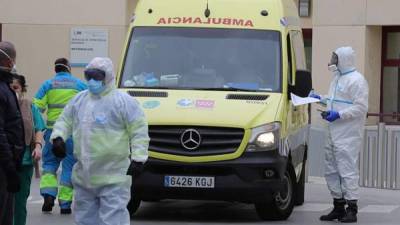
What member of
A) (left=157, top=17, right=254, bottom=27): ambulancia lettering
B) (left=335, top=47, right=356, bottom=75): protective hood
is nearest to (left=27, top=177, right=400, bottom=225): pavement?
(left=335, top=47, right=356, bottom=75): protective hood

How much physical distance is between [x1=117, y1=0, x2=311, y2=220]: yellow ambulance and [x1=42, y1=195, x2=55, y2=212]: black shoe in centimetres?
98

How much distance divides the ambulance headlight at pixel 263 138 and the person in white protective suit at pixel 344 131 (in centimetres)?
93

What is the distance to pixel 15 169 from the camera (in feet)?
25.4

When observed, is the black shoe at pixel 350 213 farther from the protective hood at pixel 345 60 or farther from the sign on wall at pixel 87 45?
the sign on wall at pixel 87 45

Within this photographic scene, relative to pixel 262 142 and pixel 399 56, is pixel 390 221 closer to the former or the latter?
pixel 262 142

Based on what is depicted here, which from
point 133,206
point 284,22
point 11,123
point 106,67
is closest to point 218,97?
point 284,22

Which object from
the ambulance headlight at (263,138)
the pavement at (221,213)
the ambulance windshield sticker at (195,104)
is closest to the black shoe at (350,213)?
the pavement at (221,213)

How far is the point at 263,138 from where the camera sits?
408 inches

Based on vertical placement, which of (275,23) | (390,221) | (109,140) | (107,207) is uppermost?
(275,23)

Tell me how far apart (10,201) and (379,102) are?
1318 cm

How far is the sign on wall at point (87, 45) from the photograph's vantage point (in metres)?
21.1

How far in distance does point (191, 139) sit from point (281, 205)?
59.6 inches

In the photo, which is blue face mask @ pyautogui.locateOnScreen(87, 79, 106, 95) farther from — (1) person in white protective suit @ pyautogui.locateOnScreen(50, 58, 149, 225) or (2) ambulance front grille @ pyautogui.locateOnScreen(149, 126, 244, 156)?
(2) ambulance front grille @ pyautogui.locateOnScreen(149, 126, 244, 156)

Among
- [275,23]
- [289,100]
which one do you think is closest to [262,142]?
[289,100]
